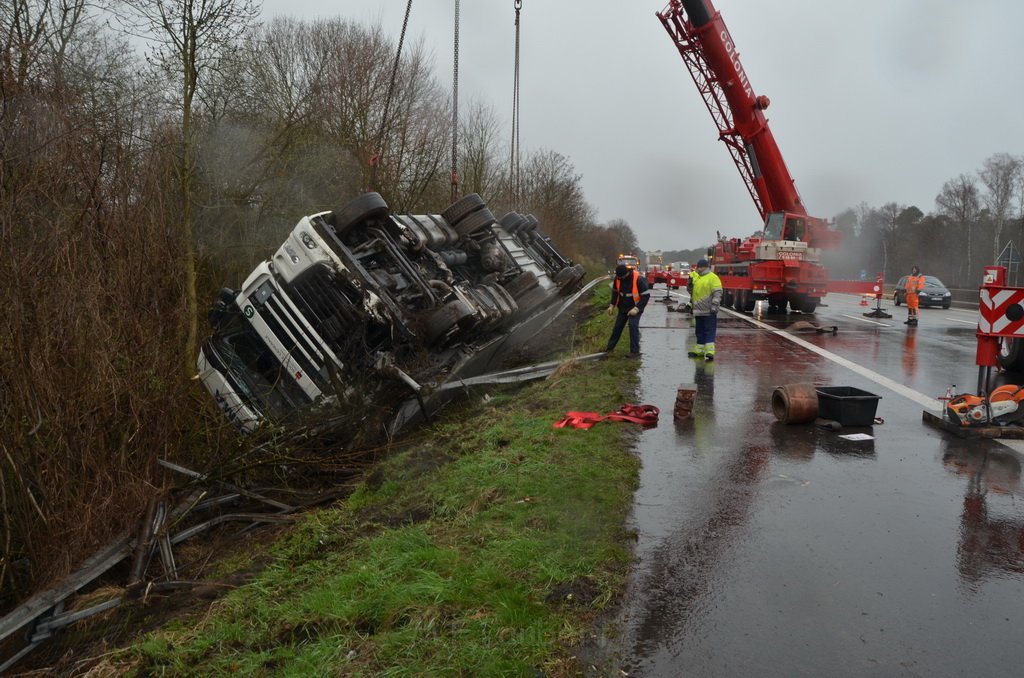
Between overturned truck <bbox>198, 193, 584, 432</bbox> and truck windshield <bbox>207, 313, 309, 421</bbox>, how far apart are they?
1 centimetres

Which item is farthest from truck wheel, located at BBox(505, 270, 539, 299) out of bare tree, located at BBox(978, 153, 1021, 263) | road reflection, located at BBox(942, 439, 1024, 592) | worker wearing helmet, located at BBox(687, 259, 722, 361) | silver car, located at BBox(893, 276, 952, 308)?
bare tree, located at BBox(978, 153, 1021, 263)

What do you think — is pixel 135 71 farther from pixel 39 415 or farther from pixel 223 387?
pixel 39 415

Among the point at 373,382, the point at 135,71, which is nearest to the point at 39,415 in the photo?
the point at 373,382

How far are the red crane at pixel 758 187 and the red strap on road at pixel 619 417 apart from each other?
12.1 meters

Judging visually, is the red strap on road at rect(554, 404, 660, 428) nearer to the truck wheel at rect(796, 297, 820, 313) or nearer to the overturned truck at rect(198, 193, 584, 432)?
the overturned truck at rect(198, 193, 584, 432)

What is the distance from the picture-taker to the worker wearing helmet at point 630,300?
36.6 feet

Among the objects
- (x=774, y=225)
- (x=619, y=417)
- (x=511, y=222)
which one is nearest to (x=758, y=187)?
(x=774, y=225)

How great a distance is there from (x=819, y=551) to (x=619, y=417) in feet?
10.2

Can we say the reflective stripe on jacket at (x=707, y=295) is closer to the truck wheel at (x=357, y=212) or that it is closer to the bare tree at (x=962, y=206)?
the truck wheel at (x=357, y=212)

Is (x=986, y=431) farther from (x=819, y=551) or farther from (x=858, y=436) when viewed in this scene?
(x=819, y=551)

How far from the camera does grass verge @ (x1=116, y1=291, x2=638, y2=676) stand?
3.20 m

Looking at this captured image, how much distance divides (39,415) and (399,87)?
16.2m

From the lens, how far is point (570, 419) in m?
6.89

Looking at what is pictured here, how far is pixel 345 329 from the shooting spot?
7.89 m
